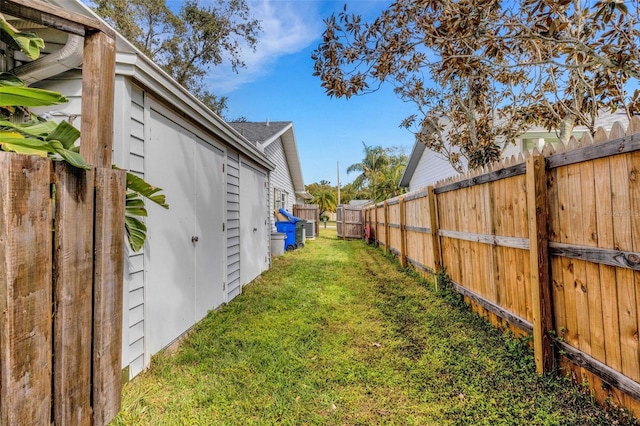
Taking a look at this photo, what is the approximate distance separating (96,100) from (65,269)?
70cm

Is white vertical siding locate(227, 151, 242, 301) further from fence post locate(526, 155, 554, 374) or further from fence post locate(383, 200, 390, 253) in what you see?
fence post locate(383, 200, 390, 253)

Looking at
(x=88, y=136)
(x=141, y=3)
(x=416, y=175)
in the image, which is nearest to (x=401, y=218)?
(x=88, y=136)

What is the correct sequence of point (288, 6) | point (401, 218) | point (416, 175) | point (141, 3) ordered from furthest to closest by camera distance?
point (416, 175), point (141, 3), point (401, 218), point (288, 6)

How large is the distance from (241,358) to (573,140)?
3629mm

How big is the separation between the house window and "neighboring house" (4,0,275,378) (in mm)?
6932

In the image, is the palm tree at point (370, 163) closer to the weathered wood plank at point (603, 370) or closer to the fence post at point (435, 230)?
the fence post at point (435, 230)

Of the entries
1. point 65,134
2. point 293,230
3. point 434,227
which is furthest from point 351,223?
point 65,134

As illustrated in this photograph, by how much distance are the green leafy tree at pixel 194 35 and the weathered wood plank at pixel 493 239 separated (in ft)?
50.2

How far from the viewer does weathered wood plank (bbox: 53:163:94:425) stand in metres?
1.07

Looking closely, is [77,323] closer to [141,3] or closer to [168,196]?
[168,196]

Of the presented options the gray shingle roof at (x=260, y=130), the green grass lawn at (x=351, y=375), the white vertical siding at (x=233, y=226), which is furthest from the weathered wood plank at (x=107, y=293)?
the gray shingle roof at (x=260, y=130)

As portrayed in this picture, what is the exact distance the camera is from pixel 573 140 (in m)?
2.36

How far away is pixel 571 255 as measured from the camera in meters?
2.37

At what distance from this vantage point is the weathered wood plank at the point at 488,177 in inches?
119
